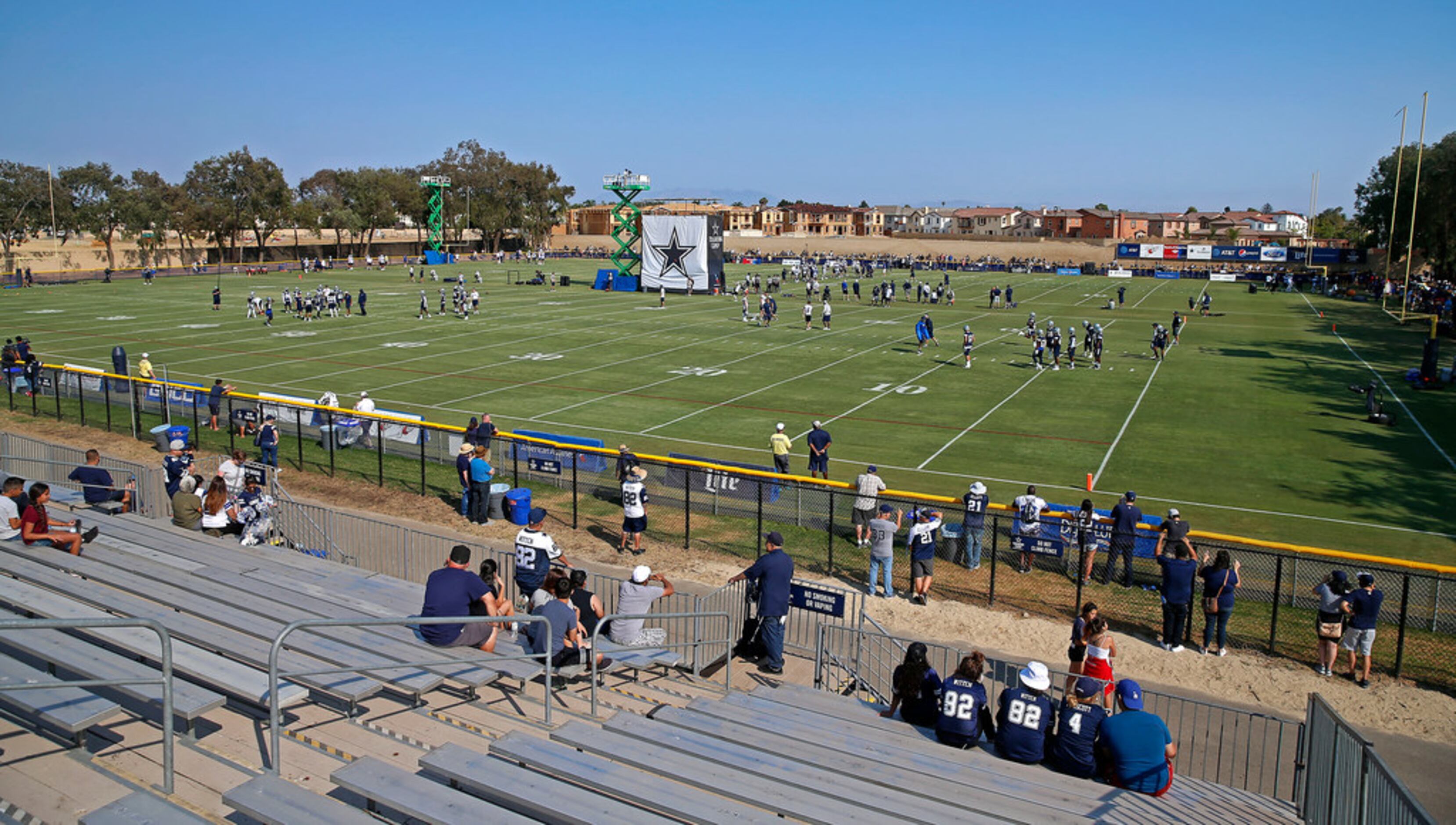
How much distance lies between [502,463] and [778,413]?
403 inches

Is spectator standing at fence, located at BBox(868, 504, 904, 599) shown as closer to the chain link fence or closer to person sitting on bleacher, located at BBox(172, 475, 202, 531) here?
the chain link fence

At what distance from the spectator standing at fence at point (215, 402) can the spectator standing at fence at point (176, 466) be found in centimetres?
789

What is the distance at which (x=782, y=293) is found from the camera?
221 ft

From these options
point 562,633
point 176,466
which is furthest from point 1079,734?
point 176,466

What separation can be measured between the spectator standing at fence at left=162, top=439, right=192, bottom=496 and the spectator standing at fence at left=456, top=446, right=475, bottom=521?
13.9 feet

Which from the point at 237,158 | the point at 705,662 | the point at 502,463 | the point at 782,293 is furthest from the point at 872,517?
the point at 237,158

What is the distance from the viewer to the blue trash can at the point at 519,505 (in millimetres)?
17781

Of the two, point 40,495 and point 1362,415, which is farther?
point 1362,415

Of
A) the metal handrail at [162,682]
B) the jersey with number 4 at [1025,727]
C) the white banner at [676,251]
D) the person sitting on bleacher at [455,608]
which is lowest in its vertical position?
the jersey with number 4 at [1025,727]

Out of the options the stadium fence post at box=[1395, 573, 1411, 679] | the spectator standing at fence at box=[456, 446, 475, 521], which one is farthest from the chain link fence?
the spectator standing at fence at box=[456, 446, 475, 521]

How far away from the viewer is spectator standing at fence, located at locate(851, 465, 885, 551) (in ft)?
54.6

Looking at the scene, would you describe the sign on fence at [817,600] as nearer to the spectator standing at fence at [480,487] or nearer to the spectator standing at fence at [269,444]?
the spectator standing at fence at [480,487]

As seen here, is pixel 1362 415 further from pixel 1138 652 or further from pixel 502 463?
pixel 502 463

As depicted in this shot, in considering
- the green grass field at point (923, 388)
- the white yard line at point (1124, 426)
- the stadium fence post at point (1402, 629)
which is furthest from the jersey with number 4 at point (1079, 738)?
the white yard line at point (1124, 426)
